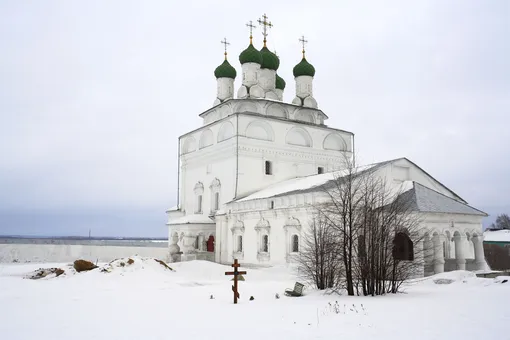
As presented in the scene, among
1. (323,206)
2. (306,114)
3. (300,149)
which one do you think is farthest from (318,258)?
(306,114)

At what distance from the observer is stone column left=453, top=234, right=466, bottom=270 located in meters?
16.6

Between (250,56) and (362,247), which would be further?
(250,56)

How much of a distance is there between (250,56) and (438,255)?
16.0 m

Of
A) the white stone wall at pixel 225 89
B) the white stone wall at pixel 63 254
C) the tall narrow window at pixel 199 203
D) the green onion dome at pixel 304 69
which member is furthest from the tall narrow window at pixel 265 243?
the green onion dome at pixel 304 69

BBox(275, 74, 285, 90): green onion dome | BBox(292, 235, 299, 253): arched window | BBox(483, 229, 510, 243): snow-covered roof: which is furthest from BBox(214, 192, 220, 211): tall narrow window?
BBox(483, 229, 510, 243): snow-covered roof

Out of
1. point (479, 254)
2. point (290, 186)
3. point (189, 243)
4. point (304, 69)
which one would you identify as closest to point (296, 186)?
point (290, 186)

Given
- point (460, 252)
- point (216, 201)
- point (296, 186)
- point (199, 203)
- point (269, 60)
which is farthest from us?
point (269, 60)

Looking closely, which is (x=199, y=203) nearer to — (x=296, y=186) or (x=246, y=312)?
(x=296, y=186)

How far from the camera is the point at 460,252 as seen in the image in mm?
16703

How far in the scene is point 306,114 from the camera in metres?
27.0

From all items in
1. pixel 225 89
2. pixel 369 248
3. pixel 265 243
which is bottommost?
pixel 265 243

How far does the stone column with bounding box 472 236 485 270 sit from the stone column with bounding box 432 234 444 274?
85.0 inches

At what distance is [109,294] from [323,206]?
8.04 metres

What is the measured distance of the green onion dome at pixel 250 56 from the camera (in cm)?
2673
